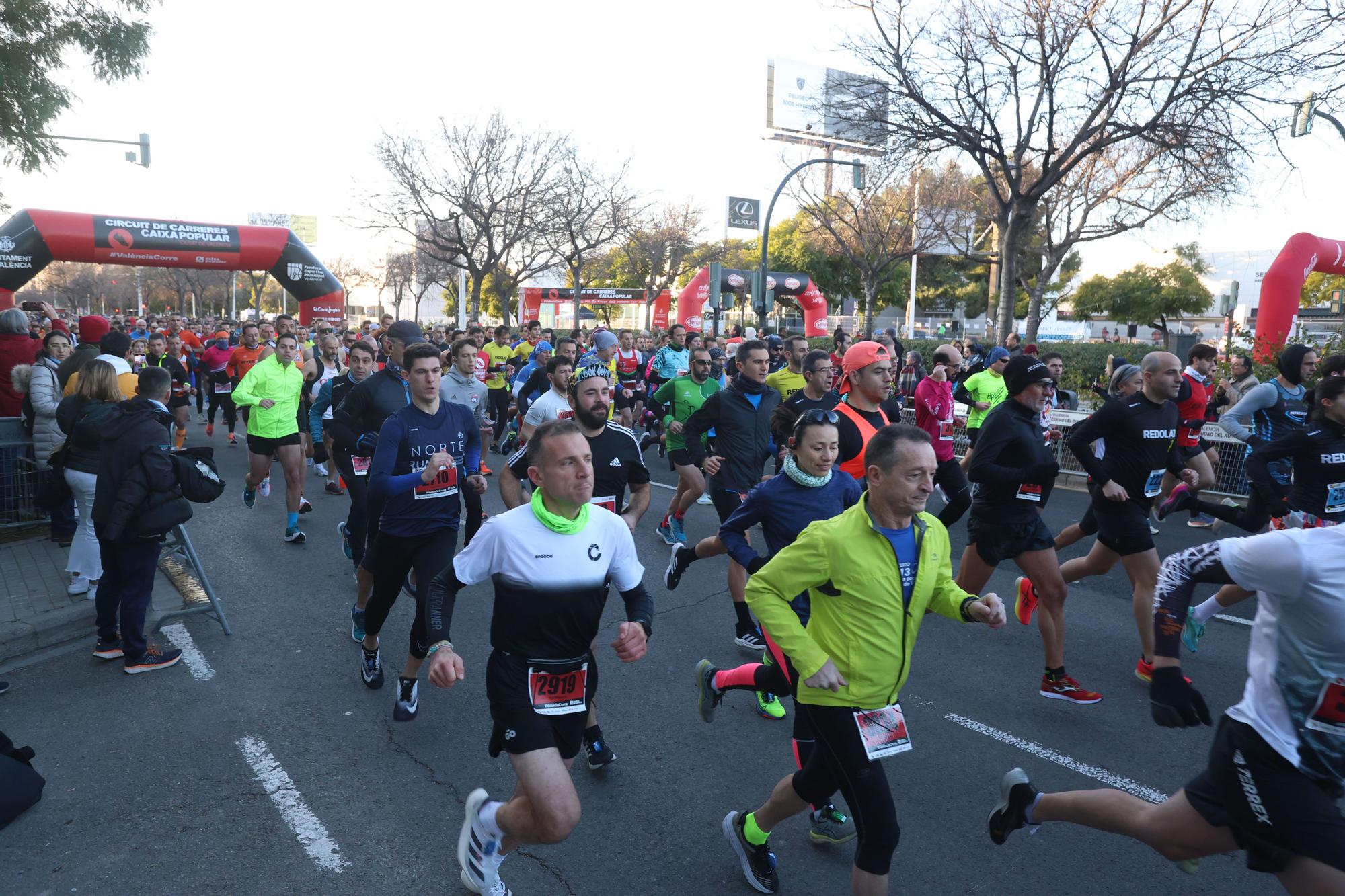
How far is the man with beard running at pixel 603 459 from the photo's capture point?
5020 mm

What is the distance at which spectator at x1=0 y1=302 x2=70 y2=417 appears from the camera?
Result: 8992 millimetres

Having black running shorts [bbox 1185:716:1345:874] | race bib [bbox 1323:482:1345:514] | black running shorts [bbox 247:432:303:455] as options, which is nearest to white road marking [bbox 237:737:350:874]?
black running shorts [bbox 1185:716:1345:874]

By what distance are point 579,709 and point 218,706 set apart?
2.86m

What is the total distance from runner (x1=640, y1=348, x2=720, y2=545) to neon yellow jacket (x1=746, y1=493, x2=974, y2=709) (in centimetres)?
487

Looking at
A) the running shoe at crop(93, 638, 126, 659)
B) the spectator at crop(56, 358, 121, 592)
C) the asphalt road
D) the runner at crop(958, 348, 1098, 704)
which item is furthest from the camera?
the spectator at crop(56, 358, 121, 592)

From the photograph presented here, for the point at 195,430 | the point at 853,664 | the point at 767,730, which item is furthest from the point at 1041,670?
the point at 195,430

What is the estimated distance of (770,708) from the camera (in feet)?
16.0

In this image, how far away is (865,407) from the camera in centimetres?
532

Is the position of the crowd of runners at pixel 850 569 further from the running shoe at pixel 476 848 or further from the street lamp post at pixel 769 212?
the street lamp post at pixel 769 212

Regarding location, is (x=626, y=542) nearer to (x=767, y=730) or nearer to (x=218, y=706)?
(x=767, y=730)

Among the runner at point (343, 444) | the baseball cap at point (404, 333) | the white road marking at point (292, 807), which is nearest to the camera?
the white road marking at point (292, 807)

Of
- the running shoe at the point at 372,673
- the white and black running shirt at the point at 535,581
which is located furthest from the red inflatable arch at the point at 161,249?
the white and black running shirt at the point at 535,581

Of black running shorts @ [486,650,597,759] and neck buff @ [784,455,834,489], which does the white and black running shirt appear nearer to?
black running shorts @ [486,650,597,759]

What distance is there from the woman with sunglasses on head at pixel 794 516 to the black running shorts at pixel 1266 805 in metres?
1.49
